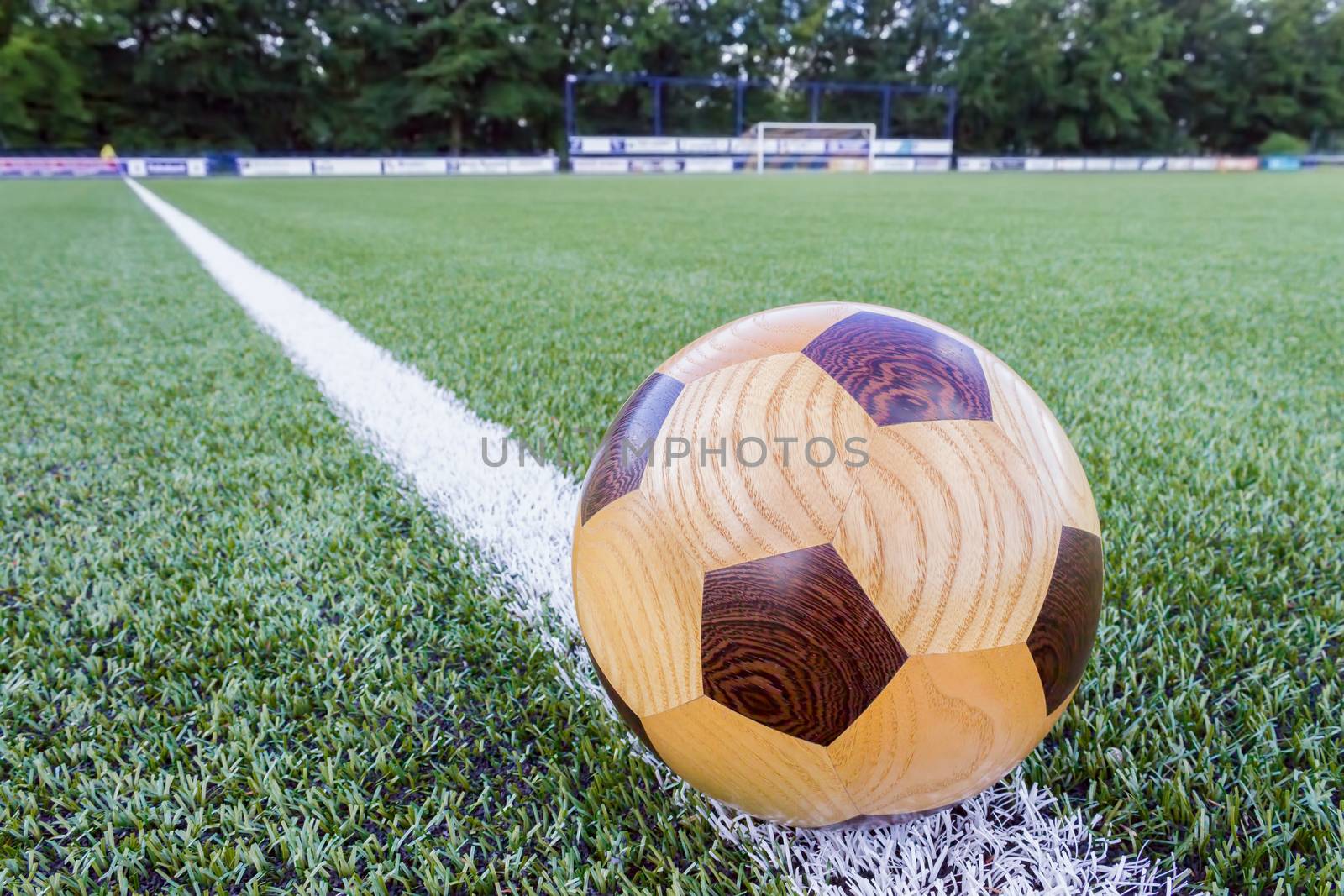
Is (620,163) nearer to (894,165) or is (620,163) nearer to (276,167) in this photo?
(894,165)

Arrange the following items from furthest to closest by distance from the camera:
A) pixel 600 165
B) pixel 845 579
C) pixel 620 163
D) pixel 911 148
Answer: pixel 911 148 → pixel 600 165 → pixel 620 163 → pixel 845 579

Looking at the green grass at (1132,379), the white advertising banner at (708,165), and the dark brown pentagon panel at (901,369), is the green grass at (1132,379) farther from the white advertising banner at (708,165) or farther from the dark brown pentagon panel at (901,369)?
the white advertising banner at (708,165)

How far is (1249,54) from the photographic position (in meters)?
43.2

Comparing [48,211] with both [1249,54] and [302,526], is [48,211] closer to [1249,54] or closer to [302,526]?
[302,526]

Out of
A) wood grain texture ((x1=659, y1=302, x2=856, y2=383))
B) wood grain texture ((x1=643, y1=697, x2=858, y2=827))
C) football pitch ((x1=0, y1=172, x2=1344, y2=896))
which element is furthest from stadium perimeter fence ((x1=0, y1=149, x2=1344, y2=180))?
wood grain texture ((x1=643, y1=697, x2=858, y2=827))

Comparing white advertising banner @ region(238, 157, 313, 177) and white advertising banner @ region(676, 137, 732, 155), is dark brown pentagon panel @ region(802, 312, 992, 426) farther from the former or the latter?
white advertising banner @ region(676, 137, 732, 155)

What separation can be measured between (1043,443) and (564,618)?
76 centimetres

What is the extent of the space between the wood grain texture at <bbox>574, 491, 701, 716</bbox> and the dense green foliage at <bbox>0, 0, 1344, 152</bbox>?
125 ft

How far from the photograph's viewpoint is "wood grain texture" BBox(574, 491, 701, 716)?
2.55ft

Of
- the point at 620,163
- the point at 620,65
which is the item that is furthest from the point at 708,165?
the point at 620,65

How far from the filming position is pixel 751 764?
2.57 feet

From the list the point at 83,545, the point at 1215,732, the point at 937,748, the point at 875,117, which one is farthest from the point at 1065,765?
the point at 875,117

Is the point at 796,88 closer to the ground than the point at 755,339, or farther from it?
farther from it

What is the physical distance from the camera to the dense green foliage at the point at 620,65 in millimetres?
32188
